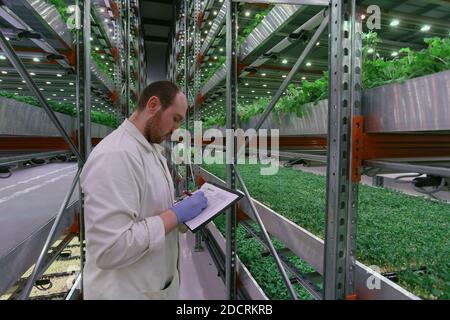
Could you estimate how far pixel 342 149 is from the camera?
1.20 metres

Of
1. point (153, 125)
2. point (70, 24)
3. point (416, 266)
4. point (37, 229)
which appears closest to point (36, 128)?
point (37, 229)

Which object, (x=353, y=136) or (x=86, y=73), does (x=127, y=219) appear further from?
(x=86, y=73)

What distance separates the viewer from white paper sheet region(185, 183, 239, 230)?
53.4 inches

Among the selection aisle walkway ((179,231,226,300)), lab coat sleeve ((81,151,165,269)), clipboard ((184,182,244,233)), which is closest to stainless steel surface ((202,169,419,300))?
clipboard ((184,182,244,233))

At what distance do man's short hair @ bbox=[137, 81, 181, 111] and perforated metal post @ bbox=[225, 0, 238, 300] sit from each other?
114cm

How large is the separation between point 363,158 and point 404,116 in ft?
0.91

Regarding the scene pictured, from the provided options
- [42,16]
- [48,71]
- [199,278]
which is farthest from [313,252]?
[48,71]

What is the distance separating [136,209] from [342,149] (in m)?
0.89

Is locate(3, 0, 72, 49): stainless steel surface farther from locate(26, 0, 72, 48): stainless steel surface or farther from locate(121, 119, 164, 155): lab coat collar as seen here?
locate(121, 119, 164, 155): lab coat collar

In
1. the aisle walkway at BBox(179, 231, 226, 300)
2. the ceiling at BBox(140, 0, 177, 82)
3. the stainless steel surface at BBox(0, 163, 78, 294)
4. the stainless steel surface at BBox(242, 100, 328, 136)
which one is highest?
the ceiling at BBox(140, 0, 177, 82)
